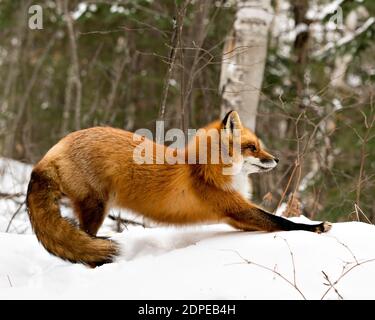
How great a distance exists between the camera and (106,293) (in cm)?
373

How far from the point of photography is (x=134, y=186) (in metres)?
5.07

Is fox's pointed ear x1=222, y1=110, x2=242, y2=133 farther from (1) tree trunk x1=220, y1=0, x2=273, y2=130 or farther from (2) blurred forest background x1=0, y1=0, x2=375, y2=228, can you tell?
(1) tree trunk x1=220, y1=0, x2=273, y2=130

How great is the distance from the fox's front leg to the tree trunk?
9.58 feet

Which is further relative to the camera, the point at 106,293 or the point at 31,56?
the point at 31,56

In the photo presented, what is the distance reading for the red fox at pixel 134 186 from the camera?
4.89 metres

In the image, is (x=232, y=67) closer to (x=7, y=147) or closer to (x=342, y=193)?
(x=342, y=193)

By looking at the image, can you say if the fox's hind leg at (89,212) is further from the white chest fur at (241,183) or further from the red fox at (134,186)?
the white chest fur at (241,183)

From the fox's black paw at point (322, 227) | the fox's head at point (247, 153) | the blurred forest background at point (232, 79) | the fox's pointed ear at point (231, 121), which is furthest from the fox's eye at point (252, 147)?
the fox's black paw at point (322, 227)

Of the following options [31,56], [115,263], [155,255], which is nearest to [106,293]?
[115,263]

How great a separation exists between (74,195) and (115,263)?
2.96ft

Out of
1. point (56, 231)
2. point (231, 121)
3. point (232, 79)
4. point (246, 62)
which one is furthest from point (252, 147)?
point (246, 62)

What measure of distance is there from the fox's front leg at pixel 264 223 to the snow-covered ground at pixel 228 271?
106mm

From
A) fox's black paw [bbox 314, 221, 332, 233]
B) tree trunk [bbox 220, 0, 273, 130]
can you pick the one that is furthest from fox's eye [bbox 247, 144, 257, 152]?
tree trunk [bbox 220, 0, 273, 130]

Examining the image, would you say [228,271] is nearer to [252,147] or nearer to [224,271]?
[224,271]
